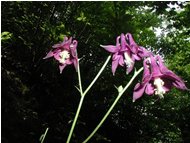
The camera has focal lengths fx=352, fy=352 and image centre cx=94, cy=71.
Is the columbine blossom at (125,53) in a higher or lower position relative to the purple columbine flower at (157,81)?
higher

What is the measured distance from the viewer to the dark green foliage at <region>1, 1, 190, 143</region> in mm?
6488

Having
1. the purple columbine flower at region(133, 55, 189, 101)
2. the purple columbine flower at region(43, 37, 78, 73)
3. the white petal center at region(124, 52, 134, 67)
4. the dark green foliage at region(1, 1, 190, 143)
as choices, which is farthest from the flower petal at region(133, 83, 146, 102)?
the dark green foliage at region(1, 1, 190, 143)

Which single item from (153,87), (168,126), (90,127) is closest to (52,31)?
(90,127)

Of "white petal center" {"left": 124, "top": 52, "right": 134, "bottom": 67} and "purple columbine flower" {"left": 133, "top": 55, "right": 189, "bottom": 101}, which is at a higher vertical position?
"white petal center" {"left": 124, "top": 52, "right": 134, "bottom": 67}

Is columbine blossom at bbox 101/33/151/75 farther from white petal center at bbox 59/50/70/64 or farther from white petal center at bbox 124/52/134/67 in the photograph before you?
white petal center at bbox 59/50/70/64

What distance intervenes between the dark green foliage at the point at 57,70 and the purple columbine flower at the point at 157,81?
4448 mm

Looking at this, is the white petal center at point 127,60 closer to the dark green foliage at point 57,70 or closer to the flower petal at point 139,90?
the flower petal at point 139,90

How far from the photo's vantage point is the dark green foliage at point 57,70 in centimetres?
649

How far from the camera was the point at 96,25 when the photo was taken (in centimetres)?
887

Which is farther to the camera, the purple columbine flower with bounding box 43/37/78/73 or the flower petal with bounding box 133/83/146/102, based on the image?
the purple columbine flower with bounding box 43/37/78/73

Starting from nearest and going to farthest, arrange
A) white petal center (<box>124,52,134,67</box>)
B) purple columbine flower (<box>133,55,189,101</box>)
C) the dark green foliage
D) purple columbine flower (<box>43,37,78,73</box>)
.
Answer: purple columbine flower (<box>133,55,189,101</box>) < white petal center (<box>124,52,134,67</box>) < purple columbine flower (<box>43,37,78,73</box>) < the dark green foliage

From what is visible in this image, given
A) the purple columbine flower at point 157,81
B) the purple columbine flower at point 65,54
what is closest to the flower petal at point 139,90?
the purple columbine flower at point 157,81

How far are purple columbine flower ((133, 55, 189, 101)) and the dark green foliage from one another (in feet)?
14.6

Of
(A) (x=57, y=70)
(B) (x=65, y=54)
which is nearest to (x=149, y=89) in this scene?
(B) (x=65, y=54)
